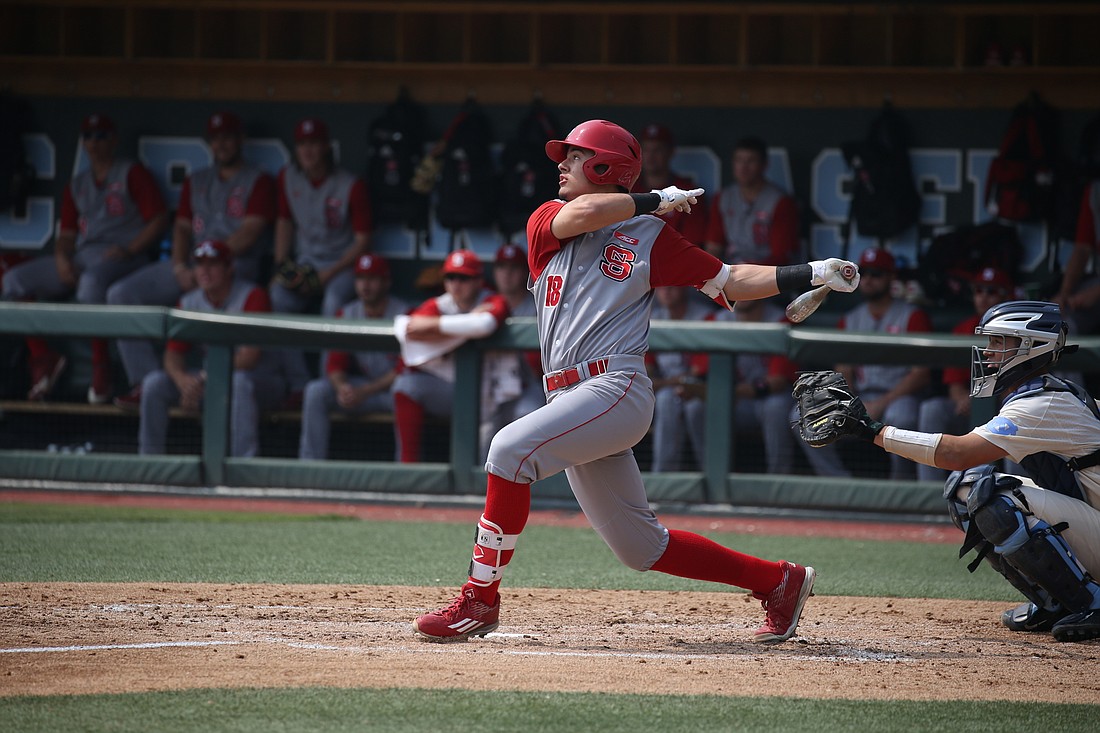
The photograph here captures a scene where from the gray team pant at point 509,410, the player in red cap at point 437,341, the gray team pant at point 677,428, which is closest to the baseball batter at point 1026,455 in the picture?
the gray team pant at point 677,428

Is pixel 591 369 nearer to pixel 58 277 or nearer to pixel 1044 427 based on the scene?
pixel 1044 427

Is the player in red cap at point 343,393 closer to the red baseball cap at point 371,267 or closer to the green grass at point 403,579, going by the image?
the green grass at point 403,579

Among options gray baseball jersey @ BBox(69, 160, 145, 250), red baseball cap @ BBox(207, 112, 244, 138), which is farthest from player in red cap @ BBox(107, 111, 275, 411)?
gray baseball jersey @ BBox(69, 160, 145, 250)

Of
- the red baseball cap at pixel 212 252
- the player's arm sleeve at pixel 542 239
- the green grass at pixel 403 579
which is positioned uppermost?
A: the player's arm sleeve at pixel 542 239

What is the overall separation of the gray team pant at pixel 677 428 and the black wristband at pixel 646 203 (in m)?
3.31

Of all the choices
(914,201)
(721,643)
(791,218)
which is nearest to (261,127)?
(791,218)

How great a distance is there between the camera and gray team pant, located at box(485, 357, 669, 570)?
320 cm

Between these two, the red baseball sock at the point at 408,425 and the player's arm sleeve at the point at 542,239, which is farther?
the red baseball sock at the point at 408,425

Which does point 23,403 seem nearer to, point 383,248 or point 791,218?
point 383,248

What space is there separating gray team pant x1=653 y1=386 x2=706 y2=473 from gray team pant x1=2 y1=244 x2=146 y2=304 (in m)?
3.88

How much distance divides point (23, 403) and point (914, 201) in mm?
5425

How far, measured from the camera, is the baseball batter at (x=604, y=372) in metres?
3.23

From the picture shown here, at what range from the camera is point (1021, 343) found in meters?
3.61

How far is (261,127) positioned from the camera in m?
9.00
